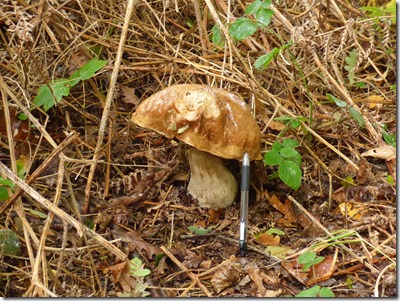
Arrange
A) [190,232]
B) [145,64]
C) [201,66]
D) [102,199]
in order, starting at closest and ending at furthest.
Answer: [190,232]
[102,199]
[201,66]
[145,64]

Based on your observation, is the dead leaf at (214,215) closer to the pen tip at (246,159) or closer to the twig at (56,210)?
the pen tip at (246,159)

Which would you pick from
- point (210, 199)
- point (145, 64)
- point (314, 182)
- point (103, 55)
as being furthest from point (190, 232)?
point (103, 55)

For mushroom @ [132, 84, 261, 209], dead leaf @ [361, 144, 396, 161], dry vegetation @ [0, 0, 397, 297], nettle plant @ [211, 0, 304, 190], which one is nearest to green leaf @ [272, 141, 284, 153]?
nettle plant @ [211, 0, 304, 190]

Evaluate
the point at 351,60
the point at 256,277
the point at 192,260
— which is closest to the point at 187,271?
the point at 192,260

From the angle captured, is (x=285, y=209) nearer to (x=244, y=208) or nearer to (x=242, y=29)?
(x=244, y=208)

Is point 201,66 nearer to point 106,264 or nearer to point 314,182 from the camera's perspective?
point 314,182
